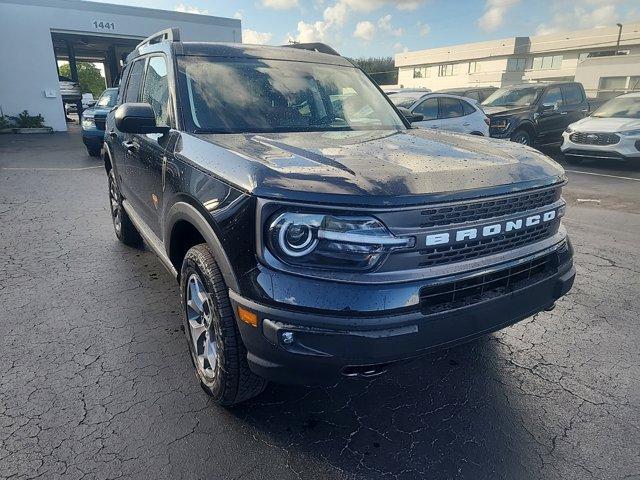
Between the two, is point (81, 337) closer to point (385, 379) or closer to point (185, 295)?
point (185, 295)

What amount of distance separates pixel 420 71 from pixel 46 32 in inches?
2002

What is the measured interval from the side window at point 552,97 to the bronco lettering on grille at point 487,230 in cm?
1104

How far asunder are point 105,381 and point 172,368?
382 millimetres

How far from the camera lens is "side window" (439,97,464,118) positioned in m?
10.3

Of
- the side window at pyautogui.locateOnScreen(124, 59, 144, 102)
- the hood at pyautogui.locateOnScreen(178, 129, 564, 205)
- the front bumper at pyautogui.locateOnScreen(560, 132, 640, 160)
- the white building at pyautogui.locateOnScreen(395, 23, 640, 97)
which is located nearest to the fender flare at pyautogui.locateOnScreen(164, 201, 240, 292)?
the hood at pyautogui.locateOnScreen(178, 129, 564, 205)

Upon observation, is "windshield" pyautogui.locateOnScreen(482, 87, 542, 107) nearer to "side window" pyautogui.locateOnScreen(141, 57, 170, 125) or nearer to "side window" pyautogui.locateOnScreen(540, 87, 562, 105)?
"side window" pyautogui.locateOnScreen(540, 87, 562, 105)

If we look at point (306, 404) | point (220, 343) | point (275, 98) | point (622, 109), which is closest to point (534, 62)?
point (622, 109)

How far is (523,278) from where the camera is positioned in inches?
92.2

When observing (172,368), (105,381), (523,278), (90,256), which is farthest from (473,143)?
(90,256)

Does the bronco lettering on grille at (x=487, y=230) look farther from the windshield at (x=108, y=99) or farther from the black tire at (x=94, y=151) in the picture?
the black tire at (x=94, y=151)

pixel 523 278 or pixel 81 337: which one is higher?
pixel 523 278

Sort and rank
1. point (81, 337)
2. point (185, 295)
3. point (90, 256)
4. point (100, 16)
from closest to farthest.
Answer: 1. point (185, 295)
2. point (81, 337)
3. point (90, 256)
4. point (100, 16)

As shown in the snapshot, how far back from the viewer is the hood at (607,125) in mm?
10172

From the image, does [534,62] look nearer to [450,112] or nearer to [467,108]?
[467,108]
